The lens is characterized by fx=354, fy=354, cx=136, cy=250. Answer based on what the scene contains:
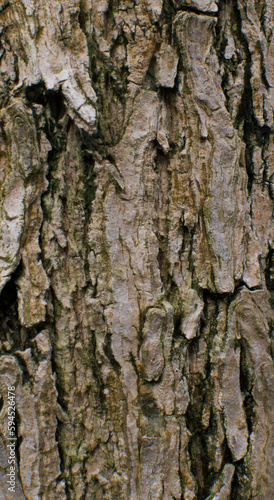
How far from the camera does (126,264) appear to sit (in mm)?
865

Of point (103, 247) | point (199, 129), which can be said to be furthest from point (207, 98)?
point (103, 247)

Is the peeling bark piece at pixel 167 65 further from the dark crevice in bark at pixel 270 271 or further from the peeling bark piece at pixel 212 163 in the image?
the dark crevice in bark at pixel 270 271

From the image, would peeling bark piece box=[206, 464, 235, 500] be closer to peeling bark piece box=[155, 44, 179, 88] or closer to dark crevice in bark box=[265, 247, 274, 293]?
dark crevice in bark box=[265, 247, 274, 293]

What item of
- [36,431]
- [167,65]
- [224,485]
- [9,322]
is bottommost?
[224,485]

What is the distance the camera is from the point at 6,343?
2.85 feet

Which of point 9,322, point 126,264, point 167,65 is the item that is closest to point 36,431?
point 9,322

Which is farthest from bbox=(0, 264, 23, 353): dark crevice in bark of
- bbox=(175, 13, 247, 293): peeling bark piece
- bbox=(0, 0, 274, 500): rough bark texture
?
bbox=(175, 13, 247, 293): peeling bark piece

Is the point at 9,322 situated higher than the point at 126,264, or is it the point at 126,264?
the point at 126,264

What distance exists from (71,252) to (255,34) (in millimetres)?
754

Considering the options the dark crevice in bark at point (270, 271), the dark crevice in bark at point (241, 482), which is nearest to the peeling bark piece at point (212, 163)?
the dark crevice in bark at point (270, 271)

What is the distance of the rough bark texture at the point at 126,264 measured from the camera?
33.4 inches

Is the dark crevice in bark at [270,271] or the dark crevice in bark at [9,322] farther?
the dark crevice in bark at [270,271]

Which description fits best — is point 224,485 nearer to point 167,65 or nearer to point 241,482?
point 241,482

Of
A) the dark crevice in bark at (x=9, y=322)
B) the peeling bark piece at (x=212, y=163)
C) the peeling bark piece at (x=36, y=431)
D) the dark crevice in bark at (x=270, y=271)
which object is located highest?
the peeling bark piece at (x=212, y=163)
